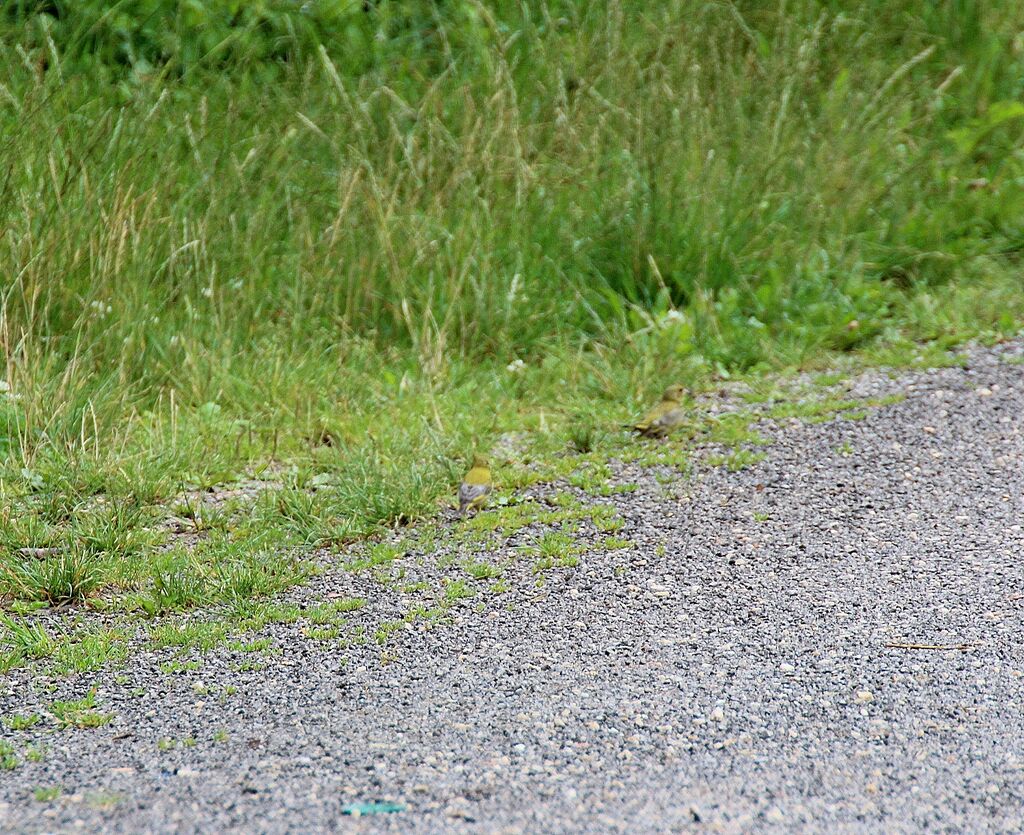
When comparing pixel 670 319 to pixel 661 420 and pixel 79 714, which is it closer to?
pixel 661 420

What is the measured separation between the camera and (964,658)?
3000 millimetres

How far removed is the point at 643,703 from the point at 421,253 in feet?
10.4

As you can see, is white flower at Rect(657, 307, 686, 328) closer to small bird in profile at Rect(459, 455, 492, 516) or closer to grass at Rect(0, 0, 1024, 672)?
grass at Rect(0, 0, 1024, 672)

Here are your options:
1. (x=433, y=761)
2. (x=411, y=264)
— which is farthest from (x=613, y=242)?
(x=433, y=761)

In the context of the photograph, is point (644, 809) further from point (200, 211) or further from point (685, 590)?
point (200, 211)

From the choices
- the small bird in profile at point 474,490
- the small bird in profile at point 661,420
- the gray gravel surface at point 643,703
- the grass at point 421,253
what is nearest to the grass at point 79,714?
the gray gravel surface at point 643,703

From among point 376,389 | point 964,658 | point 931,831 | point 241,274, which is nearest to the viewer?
point 931,831

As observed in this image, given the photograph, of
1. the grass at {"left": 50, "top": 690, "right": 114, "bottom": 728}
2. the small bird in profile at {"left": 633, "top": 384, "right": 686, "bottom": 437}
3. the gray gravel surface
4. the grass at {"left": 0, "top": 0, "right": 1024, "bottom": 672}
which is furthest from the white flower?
the grass at {"left": 50, "top": 690, "right": 114, "bottom": 728}

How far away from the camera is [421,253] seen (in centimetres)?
556

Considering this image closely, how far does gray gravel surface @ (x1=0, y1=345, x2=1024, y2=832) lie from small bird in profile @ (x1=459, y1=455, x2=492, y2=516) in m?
0.29

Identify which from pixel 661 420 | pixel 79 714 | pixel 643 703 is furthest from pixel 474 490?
pixel 79 714

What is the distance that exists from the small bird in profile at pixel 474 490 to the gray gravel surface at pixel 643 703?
0.29 meters

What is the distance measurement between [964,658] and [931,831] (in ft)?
2.62

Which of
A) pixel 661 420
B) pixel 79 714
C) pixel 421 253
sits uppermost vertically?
pixel 79 714
